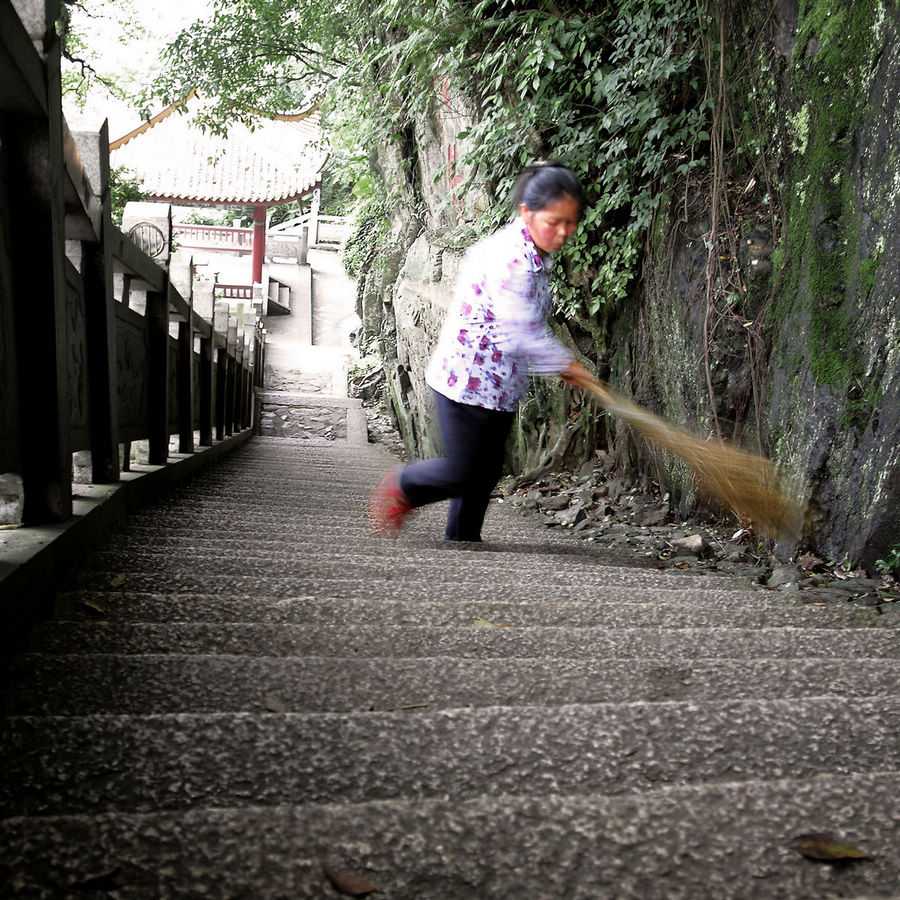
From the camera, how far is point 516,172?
20.4 ft

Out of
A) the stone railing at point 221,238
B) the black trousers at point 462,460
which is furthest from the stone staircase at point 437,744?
the stone railing at point 221,238

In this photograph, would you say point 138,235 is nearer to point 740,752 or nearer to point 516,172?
point 516,172

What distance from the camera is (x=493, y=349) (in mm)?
3328

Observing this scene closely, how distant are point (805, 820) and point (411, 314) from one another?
9.06 m

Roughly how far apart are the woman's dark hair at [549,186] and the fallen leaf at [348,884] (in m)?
2.60

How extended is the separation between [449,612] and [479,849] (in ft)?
3.83

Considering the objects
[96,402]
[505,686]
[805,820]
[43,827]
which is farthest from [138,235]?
[805,820]

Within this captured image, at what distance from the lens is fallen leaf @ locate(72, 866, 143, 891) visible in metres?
0.92

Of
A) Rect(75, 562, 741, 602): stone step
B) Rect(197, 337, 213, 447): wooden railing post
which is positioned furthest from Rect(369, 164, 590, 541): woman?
Rect(197, 337, 213, 447): wooden railing post

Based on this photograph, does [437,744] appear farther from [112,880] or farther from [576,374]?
[576,374]

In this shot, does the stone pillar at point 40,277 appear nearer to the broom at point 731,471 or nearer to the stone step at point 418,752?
the stone step at point 418,752

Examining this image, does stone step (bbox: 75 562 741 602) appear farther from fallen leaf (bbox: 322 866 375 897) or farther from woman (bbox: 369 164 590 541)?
fallen leaf (bbox: 322 866 375 897)

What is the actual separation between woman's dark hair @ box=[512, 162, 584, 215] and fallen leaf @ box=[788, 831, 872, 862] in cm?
245

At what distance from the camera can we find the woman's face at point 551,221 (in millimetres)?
3111
